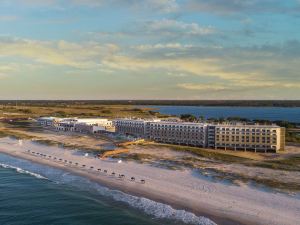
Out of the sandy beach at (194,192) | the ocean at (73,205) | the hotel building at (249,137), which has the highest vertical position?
the hotel building at (249,137)

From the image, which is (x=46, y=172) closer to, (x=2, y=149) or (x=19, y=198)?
(x=19, y=198)

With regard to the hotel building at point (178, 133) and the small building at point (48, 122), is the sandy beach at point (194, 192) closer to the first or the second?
the hotel building at point (178, 133)

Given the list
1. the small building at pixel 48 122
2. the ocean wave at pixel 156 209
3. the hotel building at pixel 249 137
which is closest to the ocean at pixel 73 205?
the ocean wave at pixel 156 209

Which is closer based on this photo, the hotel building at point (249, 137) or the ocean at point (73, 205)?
the ocean at point (73, 205)

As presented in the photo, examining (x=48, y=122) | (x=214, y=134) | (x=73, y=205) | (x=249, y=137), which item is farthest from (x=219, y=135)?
(x=48, y=122)

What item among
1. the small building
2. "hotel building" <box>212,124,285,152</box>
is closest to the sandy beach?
"hotel building" <box>212,124,285,152</box>

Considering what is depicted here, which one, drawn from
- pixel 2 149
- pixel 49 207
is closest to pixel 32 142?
pixel 2 149
